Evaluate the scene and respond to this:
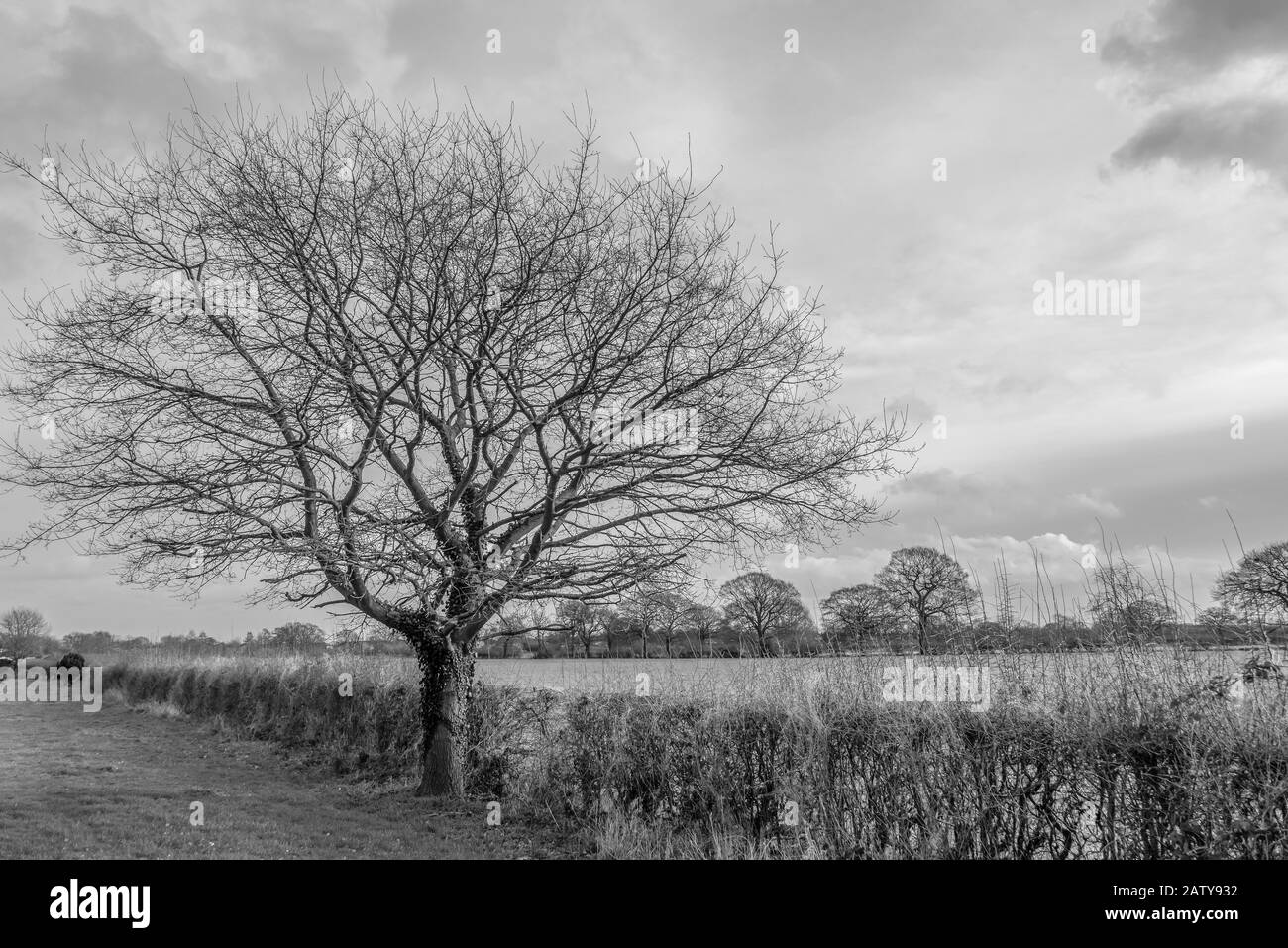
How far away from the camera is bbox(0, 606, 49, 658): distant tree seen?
63.0m

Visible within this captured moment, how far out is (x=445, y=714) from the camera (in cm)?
1153

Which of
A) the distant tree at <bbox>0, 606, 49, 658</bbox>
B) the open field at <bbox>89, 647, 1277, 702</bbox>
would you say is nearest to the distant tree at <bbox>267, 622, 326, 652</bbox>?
the open field at <bbox>89, 647, 1277, 702</bbox>

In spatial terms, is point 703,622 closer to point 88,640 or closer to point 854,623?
point 854,623

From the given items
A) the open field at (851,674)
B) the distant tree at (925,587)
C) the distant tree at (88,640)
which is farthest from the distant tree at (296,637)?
the distant tree at (88,640)

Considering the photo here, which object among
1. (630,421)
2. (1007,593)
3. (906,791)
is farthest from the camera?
(630,421)

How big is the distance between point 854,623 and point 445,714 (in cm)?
603

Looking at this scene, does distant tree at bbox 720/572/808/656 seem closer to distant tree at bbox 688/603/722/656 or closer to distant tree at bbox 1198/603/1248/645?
distant tree at bbox 688/603/722/656

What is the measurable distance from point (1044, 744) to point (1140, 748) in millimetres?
598

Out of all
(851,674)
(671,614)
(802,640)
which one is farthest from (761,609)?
(851,674)

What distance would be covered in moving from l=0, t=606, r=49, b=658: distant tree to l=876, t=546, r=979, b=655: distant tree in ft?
222

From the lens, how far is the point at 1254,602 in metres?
6.28

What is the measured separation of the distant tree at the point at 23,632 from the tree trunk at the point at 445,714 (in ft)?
216
